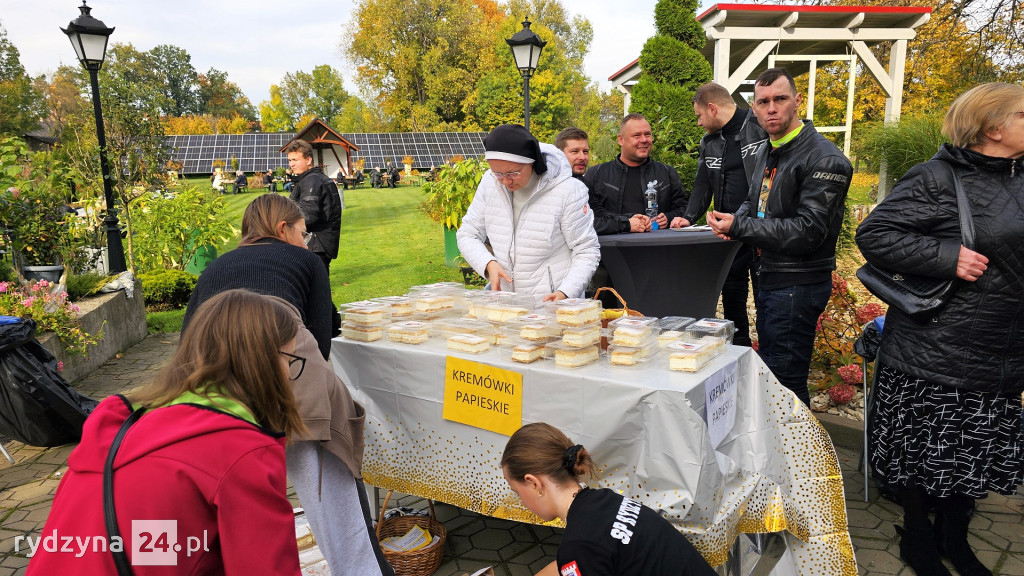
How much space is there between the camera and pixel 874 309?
489cm

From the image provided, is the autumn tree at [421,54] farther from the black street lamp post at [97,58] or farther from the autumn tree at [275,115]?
the black street lamp post at [97,58]

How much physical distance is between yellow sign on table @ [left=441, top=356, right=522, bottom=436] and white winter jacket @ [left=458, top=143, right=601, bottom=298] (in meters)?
0.87

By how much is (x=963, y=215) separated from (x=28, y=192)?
28.5ft

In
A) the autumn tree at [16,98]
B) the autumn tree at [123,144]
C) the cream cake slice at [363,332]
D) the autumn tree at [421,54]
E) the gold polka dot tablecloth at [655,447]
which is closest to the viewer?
the gold polka dot tablecloth at [655,447]

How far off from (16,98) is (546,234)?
5333cm

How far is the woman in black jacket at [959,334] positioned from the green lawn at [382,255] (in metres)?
5.91

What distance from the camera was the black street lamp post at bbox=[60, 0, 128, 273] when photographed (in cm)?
836

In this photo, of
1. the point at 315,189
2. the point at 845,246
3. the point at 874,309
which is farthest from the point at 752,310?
the point at 315,189

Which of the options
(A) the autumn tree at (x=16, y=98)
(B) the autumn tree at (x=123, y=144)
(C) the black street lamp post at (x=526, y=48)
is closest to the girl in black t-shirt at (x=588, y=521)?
(C) the black street lamp post at (x=526, y=48)

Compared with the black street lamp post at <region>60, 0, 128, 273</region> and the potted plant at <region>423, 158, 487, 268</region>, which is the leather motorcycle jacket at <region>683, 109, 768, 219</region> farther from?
the black street lamp post at <region>60, 0, 128, 273</region>

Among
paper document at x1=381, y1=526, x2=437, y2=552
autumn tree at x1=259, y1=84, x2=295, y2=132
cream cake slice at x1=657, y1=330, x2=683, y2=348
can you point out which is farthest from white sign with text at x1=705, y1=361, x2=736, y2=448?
autumn tree at x1=259, y1=84, x2=295, y2=132

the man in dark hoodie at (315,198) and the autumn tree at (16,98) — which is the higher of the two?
the autumn tree at (16,98)

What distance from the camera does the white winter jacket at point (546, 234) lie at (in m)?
3.45

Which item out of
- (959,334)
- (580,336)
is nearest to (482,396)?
(580,336)
